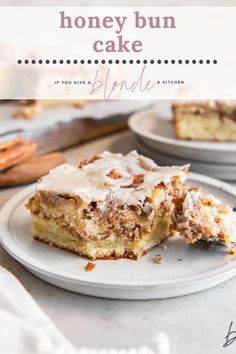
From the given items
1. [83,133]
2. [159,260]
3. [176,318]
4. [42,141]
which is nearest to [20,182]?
[42,141]

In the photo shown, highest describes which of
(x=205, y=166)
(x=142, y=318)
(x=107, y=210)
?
(x=107, y=210)

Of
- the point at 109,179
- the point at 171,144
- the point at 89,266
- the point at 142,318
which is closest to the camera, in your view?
the point at 142,318

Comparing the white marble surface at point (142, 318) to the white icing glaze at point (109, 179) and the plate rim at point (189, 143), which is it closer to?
the white icing glaze at point (109, 179)

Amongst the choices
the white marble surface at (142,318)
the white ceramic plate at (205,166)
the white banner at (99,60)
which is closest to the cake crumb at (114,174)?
the white marble surface at (142,318)

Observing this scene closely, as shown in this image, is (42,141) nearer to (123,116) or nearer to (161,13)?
(123,116)

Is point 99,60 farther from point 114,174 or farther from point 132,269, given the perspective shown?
point 132,269

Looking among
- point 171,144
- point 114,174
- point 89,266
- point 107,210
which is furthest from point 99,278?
point 171,144

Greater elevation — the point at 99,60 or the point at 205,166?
the point at 99,60
